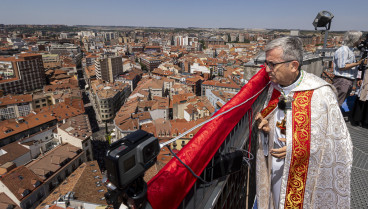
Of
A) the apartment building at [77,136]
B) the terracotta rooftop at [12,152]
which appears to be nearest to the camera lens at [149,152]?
the apartment building at [77,136]

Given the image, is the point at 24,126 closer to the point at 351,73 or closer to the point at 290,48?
the point at 351,73

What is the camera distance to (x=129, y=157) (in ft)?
2.44

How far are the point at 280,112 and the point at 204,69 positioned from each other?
124ft

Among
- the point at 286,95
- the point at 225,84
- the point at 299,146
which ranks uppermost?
the point at 286,95

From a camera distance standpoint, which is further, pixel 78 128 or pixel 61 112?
pixel 61 112

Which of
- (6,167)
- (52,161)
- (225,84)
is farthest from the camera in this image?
(225,84)

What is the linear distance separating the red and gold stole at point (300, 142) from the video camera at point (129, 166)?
907 mm

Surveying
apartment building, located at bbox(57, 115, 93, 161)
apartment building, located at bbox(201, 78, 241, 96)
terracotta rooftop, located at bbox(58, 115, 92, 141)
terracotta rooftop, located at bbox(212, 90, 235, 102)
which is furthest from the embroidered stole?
apartment building, located at bbox(201, 78, 241, 96)

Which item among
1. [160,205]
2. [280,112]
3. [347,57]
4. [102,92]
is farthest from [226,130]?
[102,92]

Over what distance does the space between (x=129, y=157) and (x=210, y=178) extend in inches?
28.9

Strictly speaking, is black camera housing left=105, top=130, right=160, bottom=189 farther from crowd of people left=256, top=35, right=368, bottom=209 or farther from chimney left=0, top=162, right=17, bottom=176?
chimney left=0, top=162, right=17, bottom=176

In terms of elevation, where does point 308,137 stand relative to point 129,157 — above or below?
below

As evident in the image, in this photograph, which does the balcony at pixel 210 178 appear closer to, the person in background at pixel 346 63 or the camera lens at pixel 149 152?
the camera lens at pixel 149 152

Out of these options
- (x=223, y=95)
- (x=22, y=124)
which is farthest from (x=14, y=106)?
(x=223, y=95)
